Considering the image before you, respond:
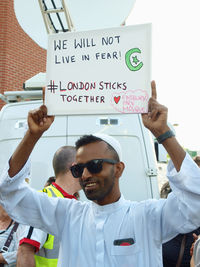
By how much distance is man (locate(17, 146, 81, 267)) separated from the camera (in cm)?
232

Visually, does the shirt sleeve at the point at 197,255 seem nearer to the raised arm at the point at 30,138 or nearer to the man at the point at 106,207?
the man at the point at 106,207

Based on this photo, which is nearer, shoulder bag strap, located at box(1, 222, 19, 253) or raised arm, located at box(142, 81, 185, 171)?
raised arm, located at box(142, 81, 185, 171)

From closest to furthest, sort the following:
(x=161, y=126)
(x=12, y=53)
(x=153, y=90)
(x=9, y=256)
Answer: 1. (x=161, y=126)
2. (x=153, y=90)
3. (x=9, y=256)
4. (x=12, y=53)

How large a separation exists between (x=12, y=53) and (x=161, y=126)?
27.9 ft

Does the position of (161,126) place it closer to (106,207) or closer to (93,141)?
(93,141)

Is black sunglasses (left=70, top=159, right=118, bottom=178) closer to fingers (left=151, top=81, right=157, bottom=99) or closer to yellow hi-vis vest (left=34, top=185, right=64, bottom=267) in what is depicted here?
fingers (left=151, top=81, right=157, bottom=99)

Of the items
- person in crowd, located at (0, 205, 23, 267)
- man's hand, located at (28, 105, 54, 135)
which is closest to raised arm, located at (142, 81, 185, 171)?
man's hand, located at (28, 105, 54, 135)

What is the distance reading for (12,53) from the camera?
9438 millimetres

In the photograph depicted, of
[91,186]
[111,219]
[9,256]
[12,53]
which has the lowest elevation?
[9,256]

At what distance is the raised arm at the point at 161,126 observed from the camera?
1.66 meters

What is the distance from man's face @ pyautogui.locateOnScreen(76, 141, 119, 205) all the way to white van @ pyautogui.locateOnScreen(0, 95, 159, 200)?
1.91 m

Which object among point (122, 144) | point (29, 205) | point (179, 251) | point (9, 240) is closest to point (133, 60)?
point (29, 205)

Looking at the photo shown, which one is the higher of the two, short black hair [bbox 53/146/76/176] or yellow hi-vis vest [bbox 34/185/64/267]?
short black hair [bbox 53/146/76/176]

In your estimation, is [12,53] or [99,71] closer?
[99,71]
